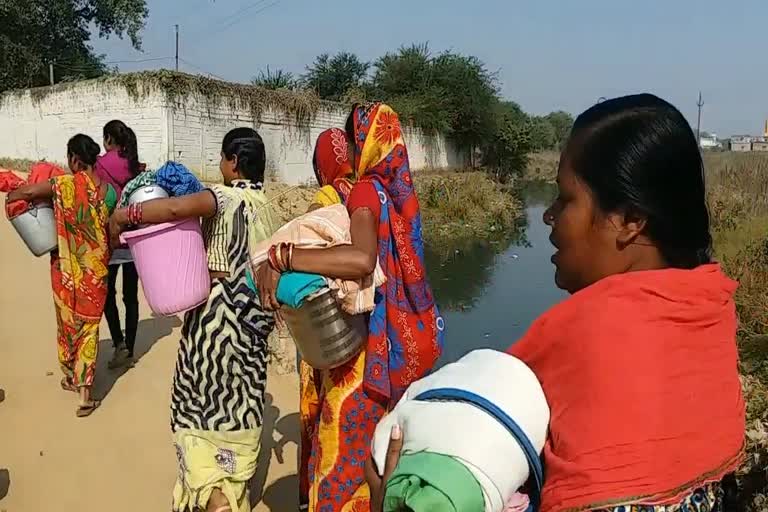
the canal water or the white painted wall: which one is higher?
the white painted wall

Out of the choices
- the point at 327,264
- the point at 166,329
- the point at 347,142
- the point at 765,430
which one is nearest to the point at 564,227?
the point at 327,264

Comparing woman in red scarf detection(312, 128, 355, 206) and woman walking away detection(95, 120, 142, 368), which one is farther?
woman walking away detection(95, 120, 142, 368)

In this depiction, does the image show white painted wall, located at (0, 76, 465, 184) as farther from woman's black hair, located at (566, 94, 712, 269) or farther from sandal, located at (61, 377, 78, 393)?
woman's black hair, located at (566, 94, 712, 269)

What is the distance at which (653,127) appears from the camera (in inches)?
40.0

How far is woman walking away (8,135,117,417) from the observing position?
4051 mm

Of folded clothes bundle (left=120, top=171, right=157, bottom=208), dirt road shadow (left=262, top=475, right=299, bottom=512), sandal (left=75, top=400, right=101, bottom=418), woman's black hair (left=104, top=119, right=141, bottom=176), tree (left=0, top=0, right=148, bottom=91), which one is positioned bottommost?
dirt road shadow (left=262, top=475, right=299, bottom=512)

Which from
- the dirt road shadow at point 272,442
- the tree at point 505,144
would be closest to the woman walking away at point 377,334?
the dirt road shadow at point 272,442

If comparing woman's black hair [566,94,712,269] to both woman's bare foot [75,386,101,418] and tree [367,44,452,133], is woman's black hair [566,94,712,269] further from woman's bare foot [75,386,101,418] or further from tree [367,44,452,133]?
tree [367,44,452,133]

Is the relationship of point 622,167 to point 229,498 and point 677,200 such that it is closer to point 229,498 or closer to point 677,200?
point 677,200

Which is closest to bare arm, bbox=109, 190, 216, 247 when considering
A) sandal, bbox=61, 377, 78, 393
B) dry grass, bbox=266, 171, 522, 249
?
sandal, bbox=61, 377, 78, 393

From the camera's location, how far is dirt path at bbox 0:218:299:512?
3.24 metres

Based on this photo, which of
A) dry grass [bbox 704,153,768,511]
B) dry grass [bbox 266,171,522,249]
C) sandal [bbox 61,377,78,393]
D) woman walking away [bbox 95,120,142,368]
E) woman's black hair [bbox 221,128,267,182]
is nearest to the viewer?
woman's black hair [bbox 221,128,267,182]

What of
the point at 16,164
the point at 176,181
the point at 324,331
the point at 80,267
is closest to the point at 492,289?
the point at 80,267

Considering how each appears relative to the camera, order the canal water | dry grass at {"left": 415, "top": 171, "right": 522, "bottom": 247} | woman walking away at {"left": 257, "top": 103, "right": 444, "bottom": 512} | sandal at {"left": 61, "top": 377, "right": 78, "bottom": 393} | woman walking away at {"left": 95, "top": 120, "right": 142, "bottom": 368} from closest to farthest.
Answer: woman walking away at {"left": 257, "top": 103, "right": 444, "bottom": 512}, sandal at {"left": 61, "top": 377, "right": 78, "bottom": 393}, woman walking away at {"left": 95, "top": 120, "right": 142, "bottom": 368}, the canal water, dry grass at {"left": 415, "top": 171, "right": 522, "bottom": 247}
